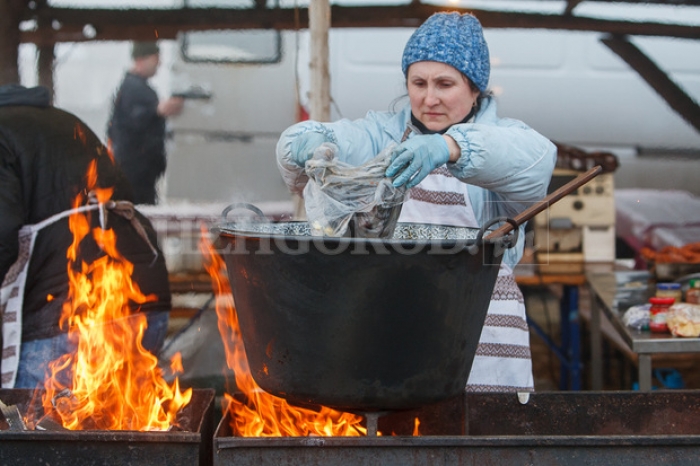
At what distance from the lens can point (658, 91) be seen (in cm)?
551

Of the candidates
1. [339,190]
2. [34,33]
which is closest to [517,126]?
[339,190]

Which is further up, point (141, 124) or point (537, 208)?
point (141, 124)

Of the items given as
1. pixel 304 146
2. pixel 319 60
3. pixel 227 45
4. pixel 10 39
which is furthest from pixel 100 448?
pixel 227 45

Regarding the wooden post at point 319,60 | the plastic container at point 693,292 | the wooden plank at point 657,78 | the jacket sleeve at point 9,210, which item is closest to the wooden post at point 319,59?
the wooden post at point 319,60

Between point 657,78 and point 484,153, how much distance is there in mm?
4118

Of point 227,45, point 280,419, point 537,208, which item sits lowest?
point 280,419

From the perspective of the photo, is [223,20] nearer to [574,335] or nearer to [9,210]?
[9,210]

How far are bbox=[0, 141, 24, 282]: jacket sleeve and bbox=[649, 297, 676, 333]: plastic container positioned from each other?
2546 mm

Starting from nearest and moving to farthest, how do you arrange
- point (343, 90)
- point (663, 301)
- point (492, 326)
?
point (492, 326) → point (663, 301) → point (343, 90)

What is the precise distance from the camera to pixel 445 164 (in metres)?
2.16

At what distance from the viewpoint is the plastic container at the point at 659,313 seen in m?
3.19

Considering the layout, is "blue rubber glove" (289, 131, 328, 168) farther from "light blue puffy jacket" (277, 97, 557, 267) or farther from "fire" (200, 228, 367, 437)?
"fire" (200, 228, 367, 437)

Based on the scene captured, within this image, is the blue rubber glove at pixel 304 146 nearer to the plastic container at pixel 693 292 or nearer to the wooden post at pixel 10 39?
the plastic container at pixel 693 292

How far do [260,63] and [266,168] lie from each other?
0.69 meters
